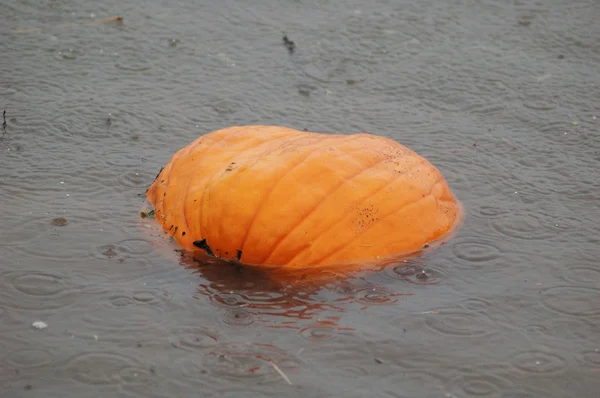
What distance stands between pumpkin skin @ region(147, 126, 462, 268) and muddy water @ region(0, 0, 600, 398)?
0.14m

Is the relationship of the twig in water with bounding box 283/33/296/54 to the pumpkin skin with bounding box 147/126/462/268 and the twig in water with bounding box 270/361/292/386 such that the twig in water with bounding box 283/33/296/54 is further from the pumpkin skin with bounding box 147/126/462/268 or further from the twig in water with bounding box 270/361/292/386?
the twig in water with bounding box 270/361/292/386

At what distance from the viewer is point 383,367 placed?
376 centimetres

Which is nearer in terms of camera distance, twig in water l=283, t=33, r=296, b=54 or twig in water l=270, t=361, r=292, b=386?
twig in water l=270, t=361, r=292, b=386

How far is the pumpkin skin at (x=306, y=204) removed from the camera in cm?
437

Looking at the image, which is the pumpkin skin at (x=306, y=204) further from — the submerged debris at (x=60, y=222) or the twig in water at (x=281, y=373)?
the twig in water at (x=281, y=373)

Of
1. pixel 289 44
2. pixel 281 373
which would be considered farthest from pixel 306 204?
pixel 289 44

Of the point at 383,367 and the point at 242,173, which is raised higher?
the point at 242,173

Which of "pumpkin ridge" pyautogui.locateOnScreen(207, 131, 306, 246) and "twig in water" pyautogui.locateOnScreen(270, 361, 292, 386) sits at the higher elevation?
"pumpkin ridge" pyautogui.locateOnScreen(207, 131, 306, 246)

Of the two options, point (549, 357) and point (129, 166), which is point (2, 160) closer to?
point (129, 166)

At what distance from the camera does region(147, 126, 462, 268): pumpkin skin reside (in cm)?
437

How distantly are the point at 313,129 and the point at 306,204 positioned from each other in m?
1.98

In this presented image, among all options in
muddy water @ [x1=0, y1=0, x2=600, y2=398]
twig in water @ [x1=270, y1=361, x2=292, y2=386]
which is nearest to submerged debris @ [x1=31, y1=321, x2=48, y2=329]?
muddy water @ [x1=0, y1=0, x2=600, y2=398]

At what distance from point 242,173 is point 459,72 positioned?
3204mm

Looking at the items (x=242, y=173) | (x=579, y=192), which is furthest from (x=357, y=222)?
(x=579, y=192)
